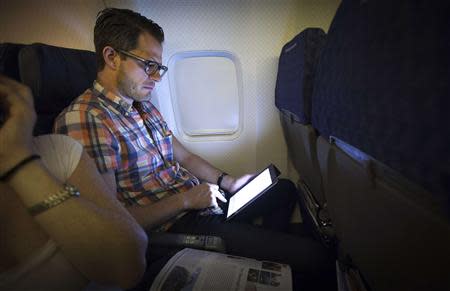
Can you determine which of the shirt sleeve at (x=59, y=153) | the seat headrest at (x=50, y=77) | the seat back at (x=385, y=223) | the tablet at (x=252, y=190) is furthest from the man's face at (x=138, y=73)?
the seat back at (x=385, y=223)

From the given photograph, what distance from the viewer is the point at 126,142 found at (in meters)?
1.09

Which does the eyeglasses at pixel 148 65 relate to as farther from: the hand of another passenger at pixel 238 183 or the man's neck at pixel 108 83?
the hand of another passenger at pixel 238 183

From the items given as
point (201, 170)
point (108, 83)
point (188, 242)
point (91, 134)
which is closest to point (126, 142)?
point (91, 134)

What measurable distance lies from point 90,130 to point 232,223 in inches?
32.8

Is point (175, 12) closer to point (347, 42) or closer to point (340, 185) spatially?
point (347, 42)

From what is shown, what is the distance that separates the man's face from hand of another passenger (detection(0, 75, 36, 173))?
589 mm

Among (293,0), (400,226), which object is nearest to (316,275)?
(400,226)

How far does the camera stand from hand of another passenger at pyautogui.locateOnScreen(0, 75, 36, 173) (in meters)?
0.52

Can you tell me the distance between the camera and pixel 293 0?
1.49 meters

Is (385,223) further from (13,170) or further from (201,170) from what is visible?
(201,170)

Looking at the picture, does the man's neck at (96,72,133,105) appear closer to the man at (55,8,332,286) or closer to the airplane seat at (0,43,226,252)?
the man at (55,8,332,286)

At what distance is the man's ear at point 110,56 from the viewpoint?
3.66ft

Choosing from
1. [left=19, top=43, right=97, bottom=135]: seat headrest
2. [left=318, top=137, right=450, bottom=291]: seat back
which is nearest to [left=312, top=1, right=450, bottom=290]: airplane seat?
[left=318, top=137, right=450, bottom=291]: seat back

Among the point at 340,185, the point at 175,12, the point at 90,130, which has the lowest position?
the point at 340,185
